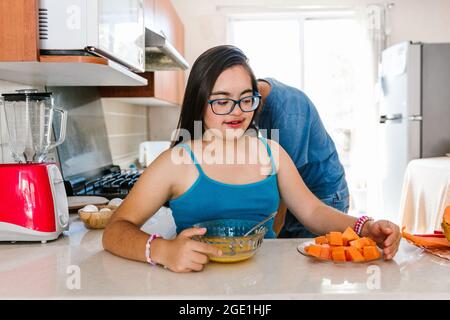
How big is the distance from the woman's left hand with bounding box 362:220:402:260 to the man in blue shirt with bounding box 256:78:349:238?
0.69 metres

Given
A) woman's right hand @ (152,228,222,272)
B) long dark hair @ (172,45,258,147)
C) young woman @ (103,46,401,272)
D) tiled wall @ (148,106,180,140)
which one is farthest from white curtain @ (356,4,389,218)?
woman's right hand @ (152,228,222,272)

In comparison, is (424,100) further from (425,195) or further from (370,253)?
(370,253)

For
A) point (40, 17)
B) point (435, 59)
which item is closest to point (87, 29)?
point (40, 17)

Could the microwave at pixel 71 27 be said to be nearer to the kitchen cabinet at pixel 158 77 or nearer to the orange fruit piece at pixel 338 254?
the orange fruit piece at pixel 338 254

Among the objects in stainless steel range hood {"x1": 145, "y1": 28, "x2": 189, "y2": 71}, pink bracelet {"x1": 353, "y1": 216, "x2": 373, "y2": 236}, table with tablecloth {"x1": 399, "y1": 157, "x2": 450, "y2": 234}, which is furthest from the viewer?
table with tablecloth {"x1": 399, "y1": 157, "x2": 450, "y2": 234}

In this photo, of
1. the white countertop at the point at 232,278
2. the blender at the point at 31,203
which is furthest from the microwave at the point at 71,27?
the white countertop at the point at 232,278

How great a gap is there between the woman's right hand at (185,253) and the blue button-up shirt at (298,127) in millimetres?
887

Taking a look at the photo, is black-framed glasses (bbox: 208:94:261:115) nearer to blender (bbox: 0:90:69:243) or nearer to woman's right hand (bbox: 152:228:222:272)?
woman's right hand (bbox: 152:228:222:272)

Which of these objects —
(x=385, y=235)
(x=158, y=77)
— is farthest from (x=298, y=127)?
(x=158, y=77)

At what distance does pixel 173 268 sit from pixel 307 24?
4282 millimetres

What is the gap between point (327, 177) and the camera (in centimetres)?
198

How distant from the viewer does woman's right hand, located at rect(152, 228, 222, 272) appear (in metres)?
0.97

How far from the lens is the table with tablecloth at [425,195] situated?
9.04ft
